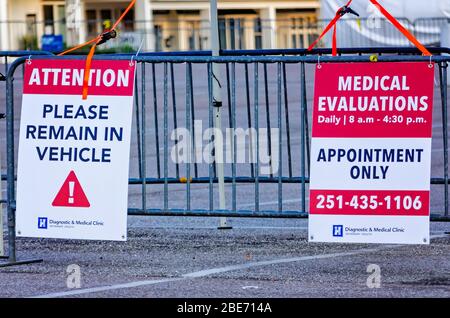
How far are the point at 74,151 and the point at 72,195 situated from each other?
0.29m

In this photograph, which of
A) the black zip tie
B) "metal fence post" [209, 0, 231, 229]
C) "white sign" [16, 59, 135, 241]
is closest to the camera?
"white sign" [16, 59, 135, 241]

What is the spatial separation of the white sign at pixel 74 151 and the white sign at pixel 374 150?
1293mm

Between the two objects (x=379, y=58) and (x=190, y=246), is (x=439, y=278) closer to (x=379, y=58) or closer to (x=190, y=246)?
(x=379, y=58)

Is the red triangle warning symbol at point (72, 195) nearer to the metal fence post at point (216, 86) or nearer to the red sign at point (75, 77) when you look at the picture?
the red sign at point (75, 77)

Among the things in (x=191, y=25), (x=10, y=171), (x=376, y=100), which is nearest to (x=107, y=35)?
(x=10, y=171)

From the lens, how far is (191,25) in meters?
53.1

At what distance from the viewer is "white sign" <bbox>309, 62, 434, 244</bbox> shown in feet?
26.7

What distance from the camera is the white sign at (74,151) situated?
8.53m

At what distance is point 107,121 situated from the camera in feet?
28.0

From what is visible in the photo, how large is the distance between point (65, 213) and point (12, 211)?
0.49 m

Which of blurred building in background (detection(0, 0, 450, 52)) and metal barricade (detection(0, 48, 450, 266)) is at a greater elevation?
blurred building in background (detection(0, 0, 450, 52))

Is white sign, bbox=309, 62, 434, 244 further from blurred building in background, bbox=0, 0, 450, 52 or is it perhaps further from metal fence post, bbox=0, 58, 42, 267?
blurred building in background, bbox=0, 0, 450, 52

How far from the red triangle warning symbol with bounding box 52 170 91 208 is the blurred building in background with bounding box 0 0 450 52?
1428 cm

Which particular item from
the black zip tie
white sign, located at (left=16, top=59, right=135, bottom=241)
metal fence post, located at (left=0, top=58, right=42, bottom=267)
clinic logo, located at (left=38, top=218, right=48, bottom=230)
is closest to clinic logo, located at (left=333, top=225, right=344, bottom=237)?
white sign, located at (left=16, top=59, right=135, bottom=241)
